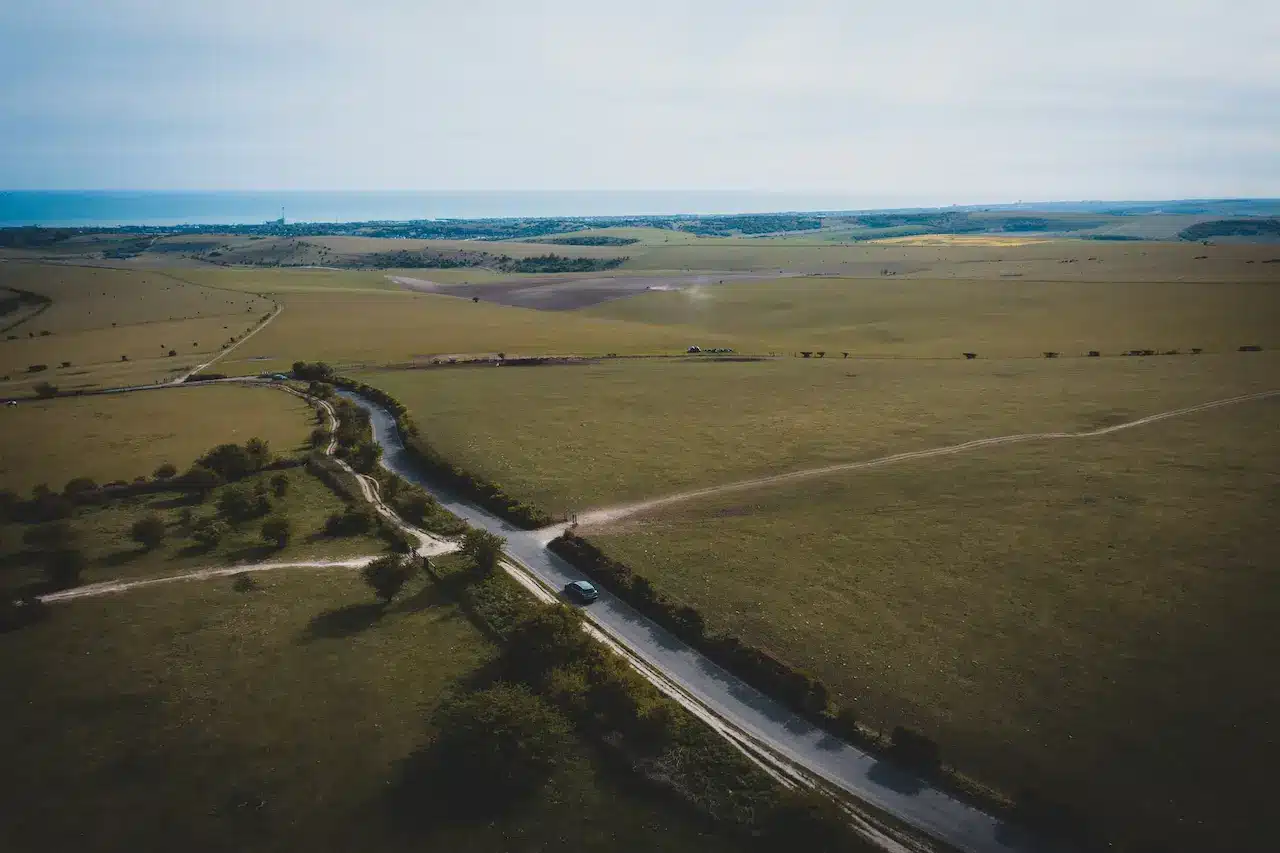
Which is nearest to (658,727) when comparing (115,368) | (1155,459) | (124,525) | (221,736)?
(221,736)

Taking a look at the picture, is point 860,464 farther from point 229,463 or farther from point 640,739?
point 229,463

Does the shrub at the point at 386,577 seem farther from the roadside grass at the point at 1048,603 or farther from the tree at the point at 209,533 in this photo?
the tree at the point at 209,533

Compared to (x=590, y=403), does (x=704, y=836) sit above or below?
below

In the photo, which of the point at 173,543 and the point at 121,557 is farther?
the point at 173,543

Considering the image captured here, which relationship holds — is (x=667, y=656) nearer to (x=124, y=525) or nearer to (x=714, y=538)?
(x=714, y=538)

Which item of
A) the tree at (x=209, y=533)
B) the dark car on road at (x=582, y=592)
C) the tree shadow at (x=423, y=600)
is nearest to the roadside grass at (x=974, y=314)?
the dark car on road at (x=582, y=592)

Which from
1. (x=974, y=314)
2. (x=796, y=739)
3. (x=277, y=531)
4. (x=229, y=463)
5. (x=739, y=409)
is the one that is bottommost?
(x=796, y=739)

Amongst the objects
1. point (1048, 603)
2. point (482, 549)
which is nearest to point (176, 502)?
point (482, 549)
